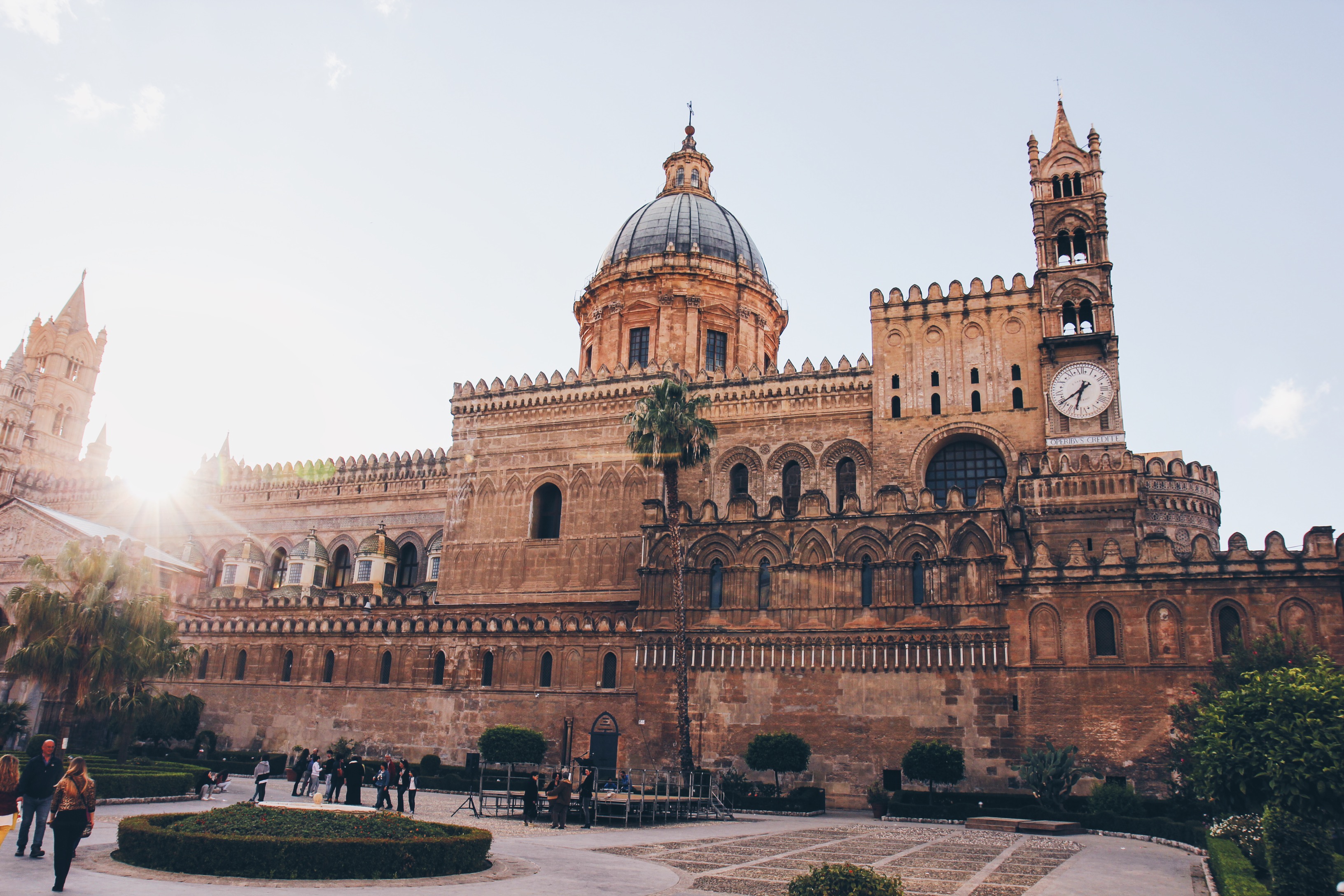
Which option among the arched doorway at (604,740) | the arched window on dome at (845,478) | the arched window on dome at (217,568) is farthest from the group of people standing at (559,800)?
the arched window on dome at (217,568)

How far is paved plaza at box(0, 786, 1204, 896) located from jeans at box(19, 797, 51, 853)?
0.26 meters

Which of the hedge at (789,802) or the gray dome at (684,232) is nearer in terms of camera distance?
the hedge at (789,802)

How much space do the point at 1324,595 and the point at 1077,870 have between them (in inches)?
564

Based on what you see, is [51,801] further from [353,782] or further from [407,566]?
[407,566]

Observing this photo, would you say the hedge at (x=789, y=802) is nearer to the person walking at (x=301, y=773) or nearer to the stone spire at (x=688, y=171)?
the person walking at (x=301, y=773)

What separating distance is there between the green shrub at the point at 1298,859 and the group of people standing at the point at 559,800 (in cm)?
1308

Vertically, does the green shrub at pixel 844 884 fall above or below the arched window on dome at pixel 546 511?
below

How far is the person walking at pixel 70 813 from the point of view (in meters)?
10.4

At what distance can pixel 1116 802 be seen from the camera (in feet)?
76.0

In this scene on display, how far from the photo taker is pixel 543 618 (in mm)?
33656

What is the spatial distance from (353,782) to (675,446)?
13845 millimetres

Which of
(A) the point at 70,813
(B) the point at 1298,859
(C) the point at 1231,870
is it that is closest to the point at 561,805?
(A) the point at 70,813

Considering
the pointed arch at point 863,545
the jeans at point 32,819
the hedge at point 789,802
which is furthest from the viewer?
the pointed arch at point 863,545

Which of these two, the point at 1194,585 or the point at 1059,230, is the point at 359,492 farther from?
the point at 1194,585
